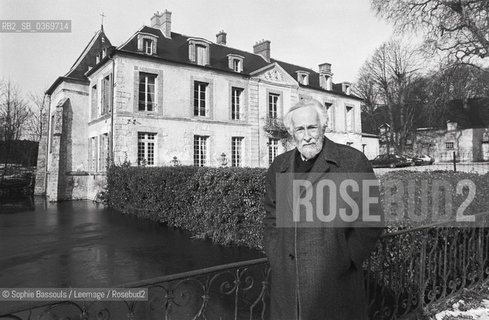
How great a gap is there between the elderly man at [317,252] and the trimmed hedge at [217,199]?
122 inches

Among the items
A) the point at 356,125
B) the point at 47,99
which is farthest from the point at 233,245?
the point at 356,125

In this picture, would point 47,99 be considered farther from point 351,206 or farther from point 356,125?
point 351,206

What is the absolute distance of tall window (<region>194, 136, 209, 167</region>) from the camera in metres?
21.1

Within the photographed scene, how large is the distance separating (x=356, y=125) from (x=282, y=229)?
3183 cm

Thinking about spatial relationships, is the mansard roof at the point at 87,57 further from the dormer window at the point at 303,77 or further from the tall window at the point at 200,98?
the dormer window at the point at 303,77

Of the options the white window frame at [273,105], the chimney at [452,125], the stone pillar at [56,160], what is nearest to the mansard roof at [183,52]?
the white window frame at [273,105]

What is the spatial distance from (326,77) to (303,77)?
3.18m

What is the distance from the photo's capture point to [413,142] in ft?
139

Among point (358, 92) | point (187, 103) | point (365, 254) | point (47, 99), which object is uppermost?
point (358, 92)

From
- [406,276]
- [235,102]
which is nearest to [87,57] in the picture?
[235,102]

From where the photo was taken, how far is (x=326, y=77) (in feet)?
98.8

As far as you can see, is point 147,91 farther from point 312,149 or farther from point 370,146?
point 370,146

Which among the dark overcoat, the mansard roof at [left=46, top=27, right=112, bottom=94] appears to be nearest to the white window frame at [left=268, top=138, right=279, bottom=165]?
the mansard roof at [left=46, top=27, right=112, bottom=94]

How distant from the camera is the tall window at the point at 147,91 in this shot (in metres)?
19.1
